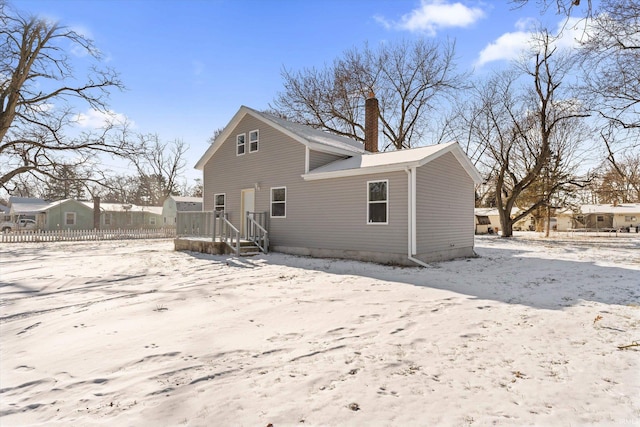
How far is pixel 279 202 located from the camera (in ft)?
46.3

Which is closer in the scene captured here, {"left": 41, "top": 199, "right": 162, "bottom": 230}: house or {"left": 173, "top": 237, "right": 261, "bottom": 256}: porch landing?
{"left": 173, "top": 237, "right": 261, "bottom": 256}: porch landing

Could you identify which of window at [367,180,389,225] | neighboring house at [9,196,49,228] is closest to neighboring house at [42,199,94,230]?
neighboring house at [9,196,49,228]

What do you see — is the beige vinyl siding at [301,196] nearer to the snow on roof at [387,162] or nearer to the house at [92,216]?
the snow on roof at [387,162]

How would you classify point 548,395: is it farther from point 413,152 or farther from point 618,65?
point 618,65

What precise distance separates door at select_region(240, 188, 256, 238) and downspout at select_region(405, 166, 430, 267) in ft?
23.5

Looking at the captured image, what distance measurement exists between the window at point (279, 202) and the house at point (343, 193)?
4 cm

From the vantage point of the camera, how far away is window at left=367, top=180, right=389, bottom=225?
10.9m

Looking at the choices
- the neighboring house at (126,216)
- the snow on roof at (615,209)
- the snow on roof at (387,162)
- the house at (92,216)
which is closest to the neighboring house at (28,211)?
the house at (92,216)

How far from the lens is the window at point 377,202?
35.8 feet

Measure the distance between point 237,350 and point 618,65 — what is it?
17481 millimetres

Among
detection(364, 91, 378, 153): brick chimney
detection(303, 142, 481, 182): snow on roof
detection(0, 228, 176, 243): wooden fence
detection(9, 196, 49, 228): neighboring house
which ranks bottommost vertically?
detection(0, 228, 176, 243): wooden fence

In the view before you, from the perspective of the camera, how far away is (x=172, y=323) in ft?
16.2

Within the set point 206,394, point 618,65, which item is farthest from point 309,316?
point 618,65

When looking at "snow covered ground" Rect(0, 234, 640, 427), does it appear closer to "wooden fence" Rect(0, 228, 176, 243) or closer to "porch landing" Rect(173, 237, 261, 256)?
"porch landing" Rect(173, 237, 261, 256)
